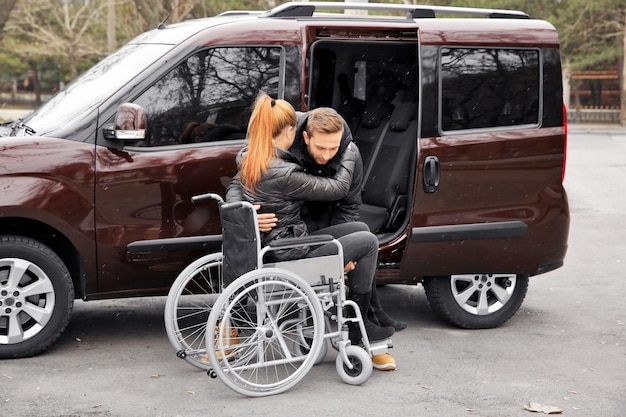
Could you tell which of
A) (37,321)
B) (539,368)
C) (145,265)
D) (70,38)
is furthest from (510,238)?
(70,38)

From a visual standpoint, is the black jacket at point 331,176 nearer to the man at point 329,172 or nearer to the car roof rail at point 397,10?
the man at point 329,172

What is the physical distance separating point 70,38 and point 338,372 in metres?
35.5

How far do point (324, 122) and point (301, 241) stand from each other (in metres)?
0.66

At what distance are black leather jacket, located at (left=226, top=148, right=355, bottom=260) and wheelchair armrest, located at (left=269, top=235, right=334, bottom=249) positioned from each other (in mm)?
70

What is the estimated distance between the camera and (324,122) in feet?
18.8

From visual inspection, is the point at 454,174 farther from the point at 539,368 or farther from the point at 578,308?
the point at 578,308

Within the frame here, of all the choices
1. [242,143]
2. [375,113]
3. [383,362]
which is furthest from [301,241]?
[375,113]

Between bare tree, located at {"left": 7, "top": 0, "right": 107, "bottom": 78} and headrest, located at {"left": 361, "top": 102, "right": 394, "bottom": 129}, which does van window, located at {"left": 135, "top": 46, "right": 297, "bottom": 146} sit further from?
bare tree, located at {"left": 7, "top": 0, "right": 107, "bottom": 78}

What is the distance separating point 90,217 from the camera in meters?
6.02

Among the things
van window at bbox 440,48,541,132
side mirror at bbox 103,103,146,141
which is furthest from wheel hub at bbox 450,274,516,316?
side mirror at bbox 103,103,146,141

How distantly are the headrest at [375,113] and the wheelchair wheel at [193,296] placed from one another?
71.8 inches

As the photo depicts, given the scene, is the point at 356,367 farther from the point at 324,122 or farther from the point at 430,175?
the point at 430,175

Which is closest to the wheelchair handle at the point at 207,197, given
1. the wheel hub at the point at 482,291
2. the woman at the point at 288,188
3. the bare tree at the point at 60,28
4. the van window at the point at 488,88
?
the woman at the point at 288,188

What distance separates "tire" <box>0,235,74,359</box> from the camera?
19.6 feet
